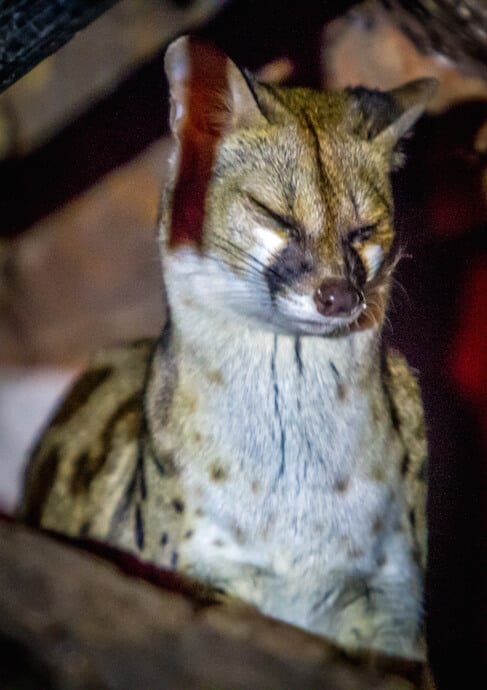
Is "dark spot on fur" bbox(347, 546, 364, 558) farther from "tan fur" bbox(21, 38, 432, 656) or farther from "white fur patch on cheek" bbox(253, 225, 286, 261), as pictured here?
"white fur patch on cheek" bbox(253, 225, 286, 261)

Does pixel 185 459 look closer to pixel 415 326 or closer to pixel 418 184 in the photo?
pixel 415 326

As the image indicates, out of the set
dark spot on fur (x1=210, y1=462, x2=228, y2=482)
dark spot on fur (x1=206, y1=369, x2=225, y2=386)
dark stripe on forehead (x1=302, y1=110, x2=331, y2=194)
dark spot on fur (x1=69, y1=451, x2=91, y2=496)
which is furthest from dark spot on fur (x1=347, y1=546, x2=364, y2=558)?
dark spot on fur (x1=69, y1=451, x2=91, y2=496)

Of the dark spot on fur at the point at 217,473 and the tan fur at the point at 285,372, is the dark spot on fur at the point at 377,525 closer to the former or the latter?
the tan fur at the point at 285,372

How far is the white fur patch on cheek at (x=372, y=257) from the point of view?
1277mm

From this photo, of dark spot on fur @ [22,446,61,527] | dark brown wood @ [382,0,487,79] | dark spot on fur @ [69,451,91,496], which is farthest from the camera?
dark spot on fur @ [22,446,61,527]

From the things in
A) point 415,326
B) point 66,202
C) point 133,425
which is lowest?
Answer: point 133,425

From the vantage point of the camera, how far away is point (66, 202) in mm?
2236

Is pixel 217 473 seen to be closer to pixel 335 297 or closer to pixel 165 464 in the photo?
pixel 165 464

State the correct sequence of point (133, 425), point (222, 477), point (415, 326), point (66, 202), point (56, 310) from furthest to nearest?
point (56, 310) < point (66, 202) < point (133, 425) < point (222, 477) < point (415, 326)

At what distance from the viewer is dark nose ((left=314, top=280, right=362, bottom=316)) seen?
1.19 metres

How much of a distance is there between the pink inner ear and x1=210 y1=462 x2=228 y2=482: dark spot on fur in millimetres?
355

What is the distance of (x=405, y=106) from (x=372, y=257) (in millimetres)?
238

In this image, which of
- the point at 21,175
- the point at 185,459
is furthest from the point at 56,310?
the point at 185,459

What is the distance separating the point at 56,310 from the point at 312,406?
1.23 m
